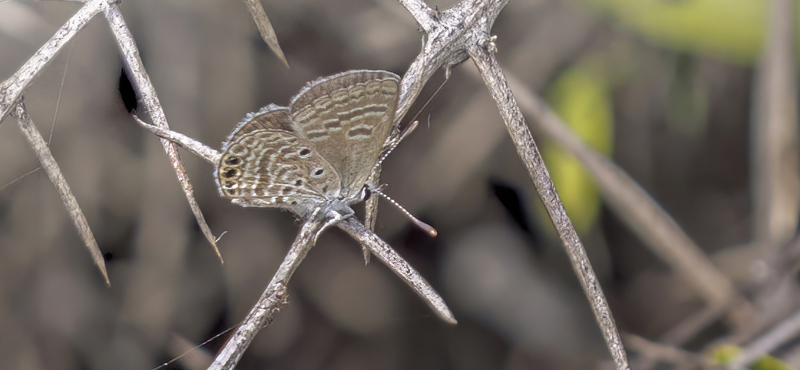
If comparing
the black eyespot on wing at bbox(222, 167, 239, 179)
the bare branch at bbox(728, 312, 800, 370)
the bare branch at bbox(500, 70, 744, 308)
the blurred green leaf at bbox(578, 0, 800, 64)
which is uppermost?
the blurred green leaf at bbox(578, 0, 800, 64)

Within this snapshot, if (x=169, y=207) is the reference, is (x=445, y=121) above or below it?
above

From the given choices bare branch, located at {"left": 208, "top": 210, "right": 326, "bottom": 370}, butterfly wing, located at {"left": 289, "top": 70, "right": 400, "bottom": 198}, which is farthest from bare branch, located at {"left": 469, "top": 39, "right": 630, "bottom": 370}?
bare branch, located at {"left": 208, "top": 210, "right": 326, "bottom": 370}

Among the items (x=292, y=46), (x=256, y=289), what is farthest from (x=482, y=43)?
(x=256, y=289)

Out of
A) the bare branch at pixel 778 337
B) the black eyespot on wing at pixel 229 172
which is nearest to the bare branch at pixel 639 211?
the bare branch at pixel 778 337

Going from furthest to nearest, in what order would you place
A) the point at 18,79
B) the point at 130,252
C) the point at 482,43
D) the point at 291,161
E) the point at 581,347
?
the point at 581,347, the point at 130,252, the point at 291,161, the point at 482,43, the point at 18,79

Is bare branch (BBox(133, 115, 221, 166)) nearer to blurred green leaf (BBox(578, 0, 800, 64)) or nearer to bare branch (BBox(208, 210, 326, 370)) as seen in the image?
bare branch (BBox(208, 210, 326, 370))

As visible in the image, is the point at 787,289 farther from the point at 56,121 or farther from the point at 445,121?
the point at 56,121

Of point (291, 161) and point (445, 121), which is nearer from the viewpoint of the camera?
point (291, 161)
